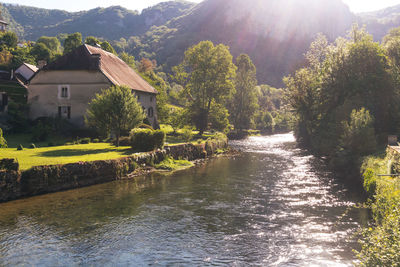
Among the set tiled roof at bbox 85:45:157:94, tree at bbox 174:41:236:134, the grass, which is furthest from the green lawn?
tree at bbox 174:41:236:134

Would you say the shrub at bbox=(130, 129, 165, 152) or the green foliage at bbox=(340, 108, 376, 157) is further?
the shrub at bbox=(130, 129, 165, 152)

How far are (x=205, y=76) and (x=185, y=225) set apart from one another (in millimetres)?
41275

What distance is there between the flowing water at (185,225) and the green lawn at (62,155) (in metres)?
2.63

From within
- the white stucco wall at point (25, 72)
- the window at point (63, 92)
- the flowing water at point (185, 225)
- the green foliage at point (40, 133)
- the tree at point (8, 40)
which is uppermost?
the tree at point (8, 40)

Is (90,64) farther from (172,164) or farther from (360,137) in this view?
(360,137)

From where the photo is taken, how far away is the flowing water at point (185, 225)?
1123 cm

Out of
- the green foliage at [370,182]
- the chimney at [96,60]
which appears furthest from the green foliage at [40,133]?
the green foliage at [370,182]

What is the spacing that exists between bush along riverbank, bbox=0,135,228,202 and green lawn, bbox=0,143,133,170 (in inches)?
25.0

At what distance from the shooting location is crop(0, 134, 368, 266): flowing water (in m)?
11.2

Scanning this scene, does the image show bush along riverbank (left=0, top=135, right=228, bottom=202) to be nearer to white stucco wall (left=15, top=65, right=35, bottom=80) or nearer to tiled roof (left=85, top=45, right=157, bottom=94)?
tiled roof (left=85, top=45, right=157, bottom=94)

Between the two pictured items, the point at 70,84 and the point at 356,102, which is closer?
the point at 356,102

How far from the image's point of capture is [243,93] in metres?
79.4

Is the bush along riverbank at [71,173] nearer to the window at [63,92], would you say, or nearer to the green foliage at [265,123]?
the window at [63,92]

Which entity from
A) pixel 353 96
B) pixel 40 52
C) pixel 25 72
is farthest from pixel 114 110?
pixel 40 52
